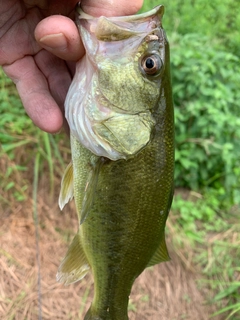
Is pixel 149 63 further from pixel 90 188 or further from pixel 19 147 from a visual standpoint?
pixel 19 147

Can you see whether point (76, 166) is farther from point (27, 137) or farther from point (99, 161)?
point (27, 137)

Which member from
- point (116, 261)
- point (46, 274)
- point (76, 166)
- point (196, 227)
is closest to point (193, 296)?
point (196, 227)

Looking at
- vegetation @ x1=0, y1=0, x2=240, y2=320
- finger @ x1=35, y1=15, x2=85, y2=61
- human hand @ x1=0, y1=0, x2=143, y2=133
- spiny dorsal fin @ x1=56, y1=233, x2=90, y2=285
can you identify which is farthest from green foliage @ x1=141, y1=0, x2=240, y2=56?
spiny dorsal fin @ x1=56, y1=233, x2=90, y2=285

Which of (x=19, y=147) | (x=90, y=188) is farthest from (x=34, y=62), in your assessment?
(x=19, y=147)

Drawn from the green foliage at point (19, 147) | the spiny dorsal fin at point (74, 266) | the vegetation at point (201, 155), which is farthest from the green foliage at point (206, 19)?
the spiny dorsal fin at point (74, 266)

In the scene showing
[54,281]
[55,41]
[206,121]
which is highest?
[55,41]

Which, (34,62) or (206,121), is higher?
(34,62)

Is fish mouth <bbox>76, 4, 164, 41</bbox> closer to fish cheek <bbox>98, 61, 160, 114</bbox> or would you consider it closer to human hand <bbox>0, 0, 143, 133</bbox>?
fish cheek <bbox>98, 61, 160, 114</bbox>
